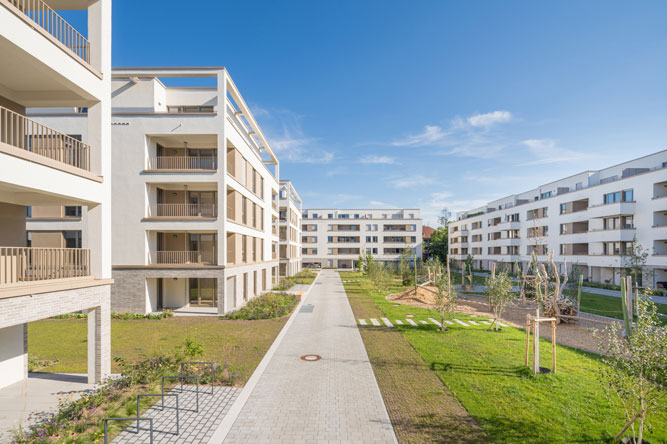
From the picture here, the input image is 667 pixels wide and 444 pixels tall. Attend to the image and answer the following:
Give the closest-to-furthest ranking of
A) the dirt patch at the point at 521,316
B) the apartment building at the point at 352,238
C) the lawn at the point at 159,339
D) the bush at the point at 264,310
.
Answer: the lawn at the point at 159,339, the dirt patch at the point at 521,316, the bush at the point at 264,310, the apartment building at the point at 352,238

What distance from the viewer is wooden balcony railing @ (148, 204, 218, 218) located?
21.6 m

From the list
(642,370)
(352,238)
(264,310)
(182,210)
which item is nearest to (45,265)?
(264,310)

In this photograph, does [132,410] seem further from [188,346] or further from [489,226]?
[489,226]

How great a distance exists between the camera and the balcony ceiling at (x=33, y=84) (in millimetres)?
8109

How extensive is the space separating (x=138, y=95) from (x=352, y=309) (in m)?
20.0

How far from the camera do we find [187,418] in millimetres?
7832

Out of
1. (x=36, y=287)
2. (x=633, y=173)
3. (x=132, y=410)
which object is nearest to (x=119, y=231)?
(x=36, y=287)

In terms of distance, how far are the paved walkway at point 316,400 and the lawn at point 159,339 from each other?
4.19 ft

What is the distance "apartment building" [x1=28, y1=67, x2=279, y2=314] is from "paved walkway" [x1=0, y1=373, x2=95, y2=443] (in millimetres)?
10283

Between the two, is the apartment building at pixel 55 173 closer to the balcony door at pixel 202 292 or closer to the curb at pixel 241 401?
the curb at pixel 241 401

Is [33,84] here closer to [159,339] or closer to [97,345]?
[97,345]

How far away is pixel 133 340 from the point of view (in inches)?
590

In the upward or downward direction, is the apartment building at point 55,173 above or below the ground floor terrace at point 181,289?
above

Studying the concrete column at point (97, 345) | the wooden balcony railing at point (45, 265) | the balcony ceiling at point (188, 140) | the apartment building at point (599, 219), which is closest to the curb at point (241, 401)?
the concrete column at point (97, 345)
